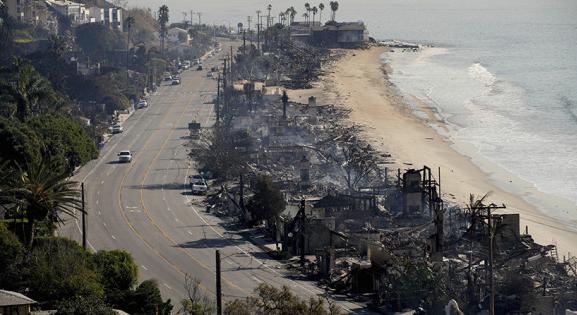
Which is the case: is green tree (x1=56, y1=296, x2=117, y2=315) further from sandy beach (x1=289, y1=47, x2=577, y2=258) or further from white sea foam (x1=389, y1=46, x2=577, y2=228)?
white sea foam (x1=389, y1=46, x2=577, y2=228)

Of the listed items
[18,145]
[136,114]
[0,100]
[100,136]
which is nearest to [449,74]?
[136,114]

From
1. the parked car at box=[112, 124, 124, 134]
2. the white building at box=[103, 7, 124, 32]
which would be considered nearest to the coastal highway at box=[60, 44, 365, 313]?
the parked car at box=[112, 124, 124, 134]

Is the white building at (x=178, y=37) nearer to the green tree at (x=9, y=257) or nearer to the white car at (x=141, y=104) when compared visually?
the white car at (x=141, y=104)

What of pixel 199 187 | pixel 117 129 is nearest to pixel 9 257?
pixel 199 187

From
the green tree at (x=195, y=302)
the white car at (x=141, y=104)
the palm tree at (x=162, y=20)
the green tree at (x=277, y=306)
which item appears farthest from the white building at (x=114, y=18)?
the green tree at (x=277, y=306)

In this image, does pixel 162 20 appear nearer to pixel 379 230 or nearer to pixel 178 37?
pixel 178 37
